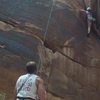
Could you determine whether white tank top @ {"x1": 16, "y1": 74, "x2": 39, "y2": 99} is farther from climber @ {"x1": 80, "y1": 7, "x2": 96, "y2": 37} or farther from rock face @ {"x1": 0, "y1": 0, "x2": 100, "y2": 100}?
climber @ {"x1": 80, "y1": 7, "x2": 96, "y2": 37}

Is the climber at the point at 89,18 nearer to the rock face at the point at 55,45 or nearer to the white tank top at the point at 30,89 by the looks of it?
the rock face at the point at 55,45

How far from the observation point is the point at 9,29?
37.2ft

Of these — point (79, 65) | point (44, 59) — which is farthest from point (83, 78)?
point (44, 59)

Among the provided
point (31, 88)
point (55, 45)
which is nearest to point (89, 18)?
point (55, 45)

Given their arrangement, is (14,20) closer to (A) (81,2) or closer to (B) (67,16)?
(B) (67,16)

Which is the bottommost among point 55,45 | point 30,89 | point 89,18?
point 30,89

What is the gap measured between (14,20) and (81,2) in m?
2.95

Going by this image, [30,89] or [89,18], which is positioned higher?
[89,18]

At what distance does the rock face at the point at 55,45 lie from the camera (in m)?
11.1

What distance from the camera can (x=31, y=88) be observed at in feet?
22.2

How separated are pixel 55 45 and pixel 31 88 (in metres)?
5.18

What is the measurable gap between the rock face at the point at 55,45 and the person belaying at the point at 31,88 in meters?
3.88

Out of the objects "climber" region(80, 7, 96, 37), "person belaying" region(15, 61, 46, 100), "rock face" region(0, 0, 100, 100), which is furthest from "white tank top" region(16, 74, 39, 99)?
"climber" region(80, 7, 96, 37)

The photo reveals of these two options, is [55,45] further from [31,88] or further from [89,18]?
[31,88]
